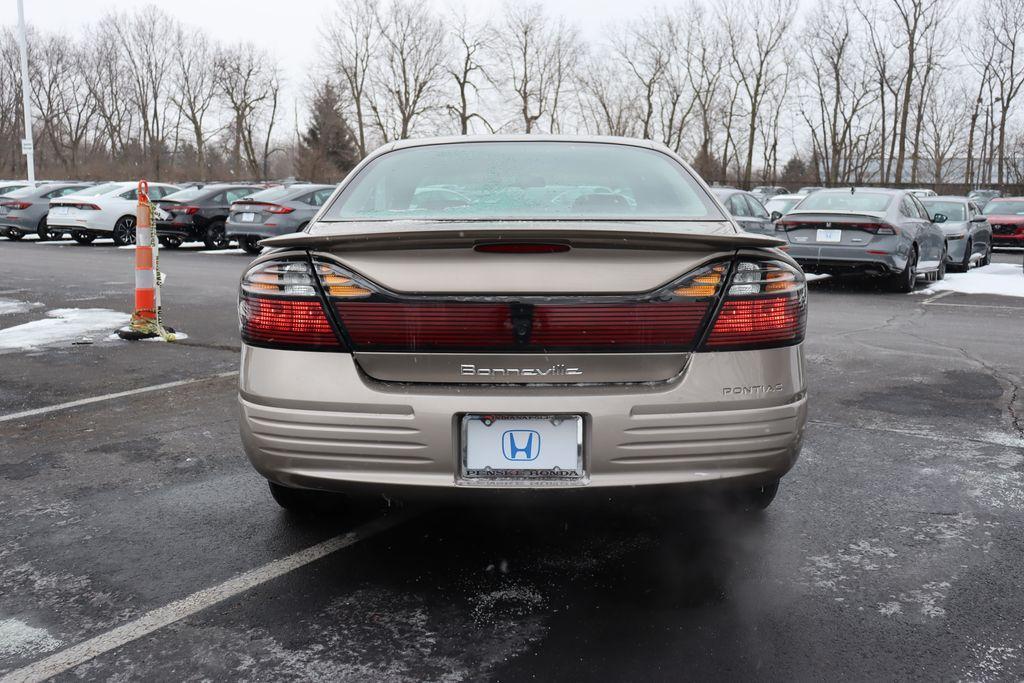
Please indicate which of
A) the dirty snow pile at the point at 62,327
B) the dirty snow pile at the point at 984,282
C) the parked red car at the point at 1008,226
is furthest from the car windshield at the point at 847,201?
the parked red car at the point at 1008,226

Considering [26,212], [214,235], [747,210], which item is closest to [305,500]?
[747,210]

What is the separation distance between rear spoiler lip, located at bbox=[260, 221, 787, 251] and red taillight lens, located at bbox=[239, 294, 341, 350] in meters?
0.19

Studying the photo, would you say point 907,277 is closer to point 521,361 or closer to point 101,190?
point 521,361

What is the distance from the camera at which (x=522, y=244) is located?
2.63 meters

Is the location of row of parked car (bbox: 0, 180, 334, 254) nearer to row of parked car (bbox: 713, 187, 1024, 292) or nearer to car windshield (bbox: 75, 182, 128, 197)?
car windshield (bbox: 75, 182, 128, 197)

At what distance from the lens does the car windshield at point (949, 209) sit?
1691 cm

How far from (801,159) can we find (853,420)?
225 ft

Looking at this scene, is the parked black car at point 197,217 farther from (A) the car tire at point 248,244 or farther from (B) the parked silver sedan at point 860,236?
(B) the parked silver sedan at point 860,236

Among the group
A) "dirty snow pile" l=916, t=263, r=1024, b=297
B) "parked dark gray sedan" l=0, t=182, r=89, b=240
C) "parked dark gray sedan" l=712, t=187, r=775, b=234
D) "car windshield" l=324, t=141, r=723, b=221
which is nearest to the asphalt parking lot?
"car windshield" l=324, t=141, r=723, b=221

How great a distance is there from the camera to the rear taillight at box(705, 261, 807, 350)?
8.89 ft

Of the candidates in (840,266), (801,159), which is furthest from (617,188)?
(801,159)

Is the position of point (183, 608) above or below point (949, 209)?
below

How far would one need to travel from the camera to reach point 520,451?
262 centimetres

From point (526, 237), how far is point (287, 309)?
774mm
